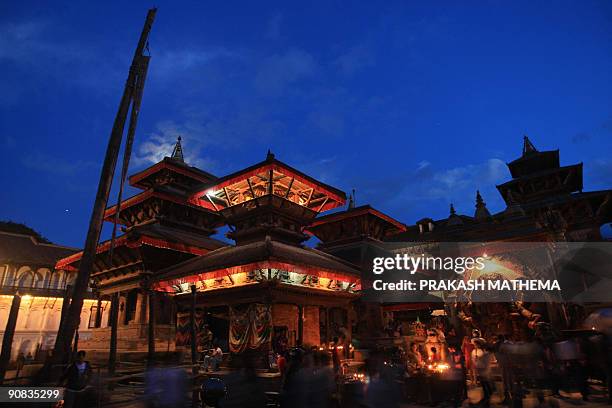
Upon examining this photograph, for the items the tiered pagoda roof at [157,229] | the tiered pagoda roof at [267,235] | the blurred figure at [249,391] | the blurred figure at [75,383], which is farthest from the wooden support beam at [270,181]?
the blurred figure at [249,391]

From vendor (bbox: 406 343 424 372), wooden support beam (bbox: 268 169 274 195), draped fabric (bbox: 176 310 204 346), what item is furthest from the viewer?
draped fabric (bbox: 176 310 204 346)

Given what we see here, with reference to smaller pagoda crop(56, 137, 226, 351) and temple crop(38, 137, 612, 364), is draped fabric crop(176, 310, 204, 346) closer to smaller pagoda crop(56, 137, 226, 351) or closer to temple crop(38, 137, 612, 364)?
temple crop(38, 137, 612, 364)

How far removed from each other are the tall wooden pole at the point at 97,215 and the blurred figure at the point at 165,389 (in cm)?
354

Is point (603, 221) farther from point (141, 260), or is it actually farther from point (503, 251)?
point (141, 260)

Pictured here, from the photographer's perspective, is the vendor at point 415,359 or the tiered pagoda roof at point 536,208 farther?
the tiered pagoda roof at point 536,208

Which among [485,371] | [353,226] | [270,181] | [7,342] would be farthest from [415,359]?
[353,226]

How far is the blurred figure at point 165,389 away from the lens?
6.47m

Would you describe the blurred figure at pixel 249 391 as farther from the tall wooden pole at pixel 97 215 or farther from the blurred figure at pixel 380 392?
the tall wooden pole at pixel 97 215

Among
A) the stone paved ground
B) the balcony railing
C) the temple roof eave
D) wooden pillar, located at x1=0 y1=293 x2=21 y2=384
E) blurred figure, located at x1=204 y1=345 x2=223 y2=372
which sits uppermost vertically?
the balcony railing

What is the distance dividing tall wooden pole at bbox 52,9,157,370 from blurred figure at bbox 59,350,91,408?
50cm

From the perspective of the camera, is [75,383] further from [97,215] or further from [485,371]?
[485,371]

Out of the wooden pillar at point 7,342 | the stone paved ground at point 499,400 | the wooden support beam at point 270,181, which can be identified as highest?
the wooden support beam at point 270,181

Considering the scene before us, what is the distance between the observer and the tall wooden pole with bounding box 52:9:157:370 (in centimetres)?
884

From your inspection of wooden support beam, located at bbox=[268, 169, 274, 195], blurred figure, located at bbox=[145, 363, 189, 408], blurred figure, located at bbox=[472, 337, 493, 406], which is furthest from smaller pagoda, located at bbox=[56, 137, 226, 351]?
blurred figure, located at bbox=[472, 337, 493, 406]
